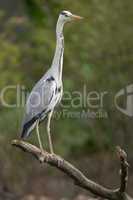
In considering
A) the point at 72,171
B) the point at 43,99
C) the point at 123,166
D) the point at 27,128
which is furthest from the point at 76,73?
the point at 123,166

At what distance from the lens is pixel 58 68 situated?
574 cm

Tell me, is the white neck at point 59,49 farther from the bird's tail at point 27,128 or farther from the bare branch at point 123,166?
the bare branch at point 123,166

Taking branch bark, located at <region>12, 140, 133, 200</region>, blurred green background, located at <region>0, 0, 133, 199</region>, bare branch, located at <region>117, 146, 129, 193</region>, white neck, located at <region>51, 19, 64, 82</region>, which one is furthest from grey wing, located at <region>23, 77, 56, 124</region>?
blurred green background, located at <region>0, 0, 133, 199</region>

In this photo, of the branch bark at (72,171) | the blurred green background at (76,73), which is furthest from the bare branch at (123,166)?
the blurred green background at (76,73)

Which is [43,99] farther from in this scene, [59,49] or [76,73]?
[76,73]

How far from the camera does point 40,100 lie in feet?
19.8

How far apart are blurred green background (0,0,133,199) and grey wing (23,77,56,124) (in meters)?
5.65

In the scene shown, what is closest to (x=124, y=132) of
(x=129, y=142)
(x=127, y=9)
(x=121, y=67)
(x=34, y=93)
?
(x=129, y=142)

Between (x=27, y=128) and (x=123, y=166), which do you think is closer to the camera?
(x=123, y=166)

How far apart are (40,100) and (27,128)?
0.76 ft

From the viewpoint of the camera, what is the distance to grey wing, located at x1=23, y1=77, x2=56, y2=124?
234 inches

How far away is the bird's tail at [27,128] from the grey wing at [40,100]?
0.08 feet

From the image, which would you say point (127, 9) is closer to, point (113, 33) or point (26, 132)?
point (113, 33)

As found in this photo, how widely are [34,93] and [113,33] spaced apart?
21.8 ft
